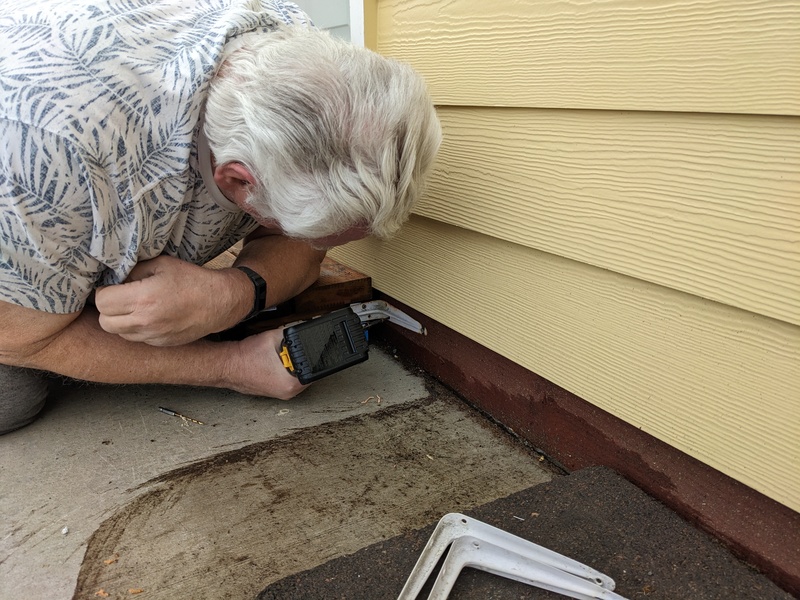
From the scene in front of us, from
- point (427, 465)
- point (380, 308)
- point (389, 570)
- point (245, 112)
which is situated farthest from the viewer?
point (380, 308)

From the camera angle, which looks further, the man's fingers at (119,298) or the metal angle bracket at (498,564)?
the man's fingers at (119,298)

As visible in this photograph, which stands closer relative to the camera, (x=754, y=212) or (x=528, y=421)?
(x=754, y=212)

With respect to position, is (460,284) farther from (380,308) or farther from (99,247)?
(99,247)

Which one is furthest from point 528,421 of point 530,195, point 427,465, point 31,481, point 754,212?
point 31,481

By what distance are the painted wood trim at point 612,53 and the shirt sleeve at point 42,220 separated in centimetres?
95

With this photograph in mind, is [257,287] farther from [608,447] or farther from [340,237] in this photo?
[608,447]

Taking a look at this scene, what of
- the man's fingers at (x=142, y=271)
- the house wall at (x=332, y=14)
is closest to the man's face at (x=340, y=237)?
the man's fingers at (x=142, y=271)

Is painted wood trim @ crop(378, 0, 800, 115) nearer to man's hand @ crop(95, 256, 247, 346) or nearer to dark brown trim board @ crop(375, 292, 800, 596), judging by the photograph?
dark brown trim board @ crop(375, 292, 800, 596)

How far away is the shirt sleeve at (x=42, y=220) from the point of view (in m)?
1.20

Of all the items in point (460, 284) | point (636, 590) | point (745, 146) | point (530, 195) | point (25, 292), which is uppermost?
point (745, 146)

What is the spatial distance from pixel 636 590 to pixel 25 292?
138cm

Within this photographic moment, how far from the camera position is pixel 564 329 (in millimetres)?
1442

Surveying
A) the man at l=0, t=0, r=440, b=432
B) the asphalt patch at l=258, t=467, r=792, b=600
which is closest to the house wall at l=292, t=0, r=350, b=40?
the man at l=0, t=0, r=440, b=432

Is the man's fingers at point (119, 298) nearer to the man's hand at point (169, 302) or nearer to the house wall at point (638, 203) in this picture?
the man's hand at point (169, 302)
